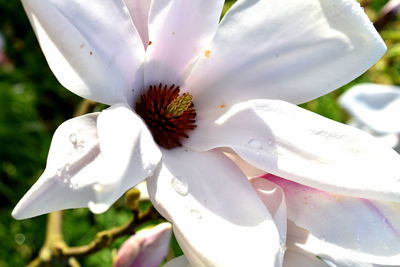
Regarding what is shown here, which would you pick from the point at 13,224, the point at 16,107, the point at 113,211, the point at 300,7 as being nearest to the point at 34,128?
the point at 16,107

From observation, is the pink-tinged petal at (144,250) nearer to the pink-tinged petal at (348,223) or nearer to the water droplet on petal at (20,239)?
the pink-tinged petal at (348,223)

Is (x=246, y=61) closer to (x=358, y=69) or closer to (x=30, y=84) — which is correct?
(x=358, y=69)

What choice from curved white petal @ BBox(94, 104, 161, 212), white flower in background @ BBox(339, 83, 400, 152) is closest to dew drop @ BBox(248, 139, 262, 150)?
curved white petal @ BBox(94, 104, 161, 212)

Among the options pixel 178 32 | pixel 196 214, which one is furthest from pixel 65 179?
pixel 178 32

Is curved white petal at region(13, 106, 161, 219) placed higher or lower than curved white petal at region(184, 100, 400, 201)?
higher

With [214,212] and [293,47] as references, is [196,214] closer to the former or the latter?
[214,212]

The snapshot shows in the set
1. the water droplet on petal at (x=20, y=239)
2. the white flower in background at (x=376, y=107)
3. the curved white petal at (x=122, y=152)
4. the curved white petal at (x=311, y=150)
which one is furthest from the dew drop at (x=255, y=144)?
the water droplet on petal at (x=20, y=239)

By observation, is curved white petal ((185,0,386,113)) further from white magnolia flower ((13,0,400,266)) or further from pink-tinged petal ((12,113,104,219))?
pink-tinged petal ((12,113,104,219))
